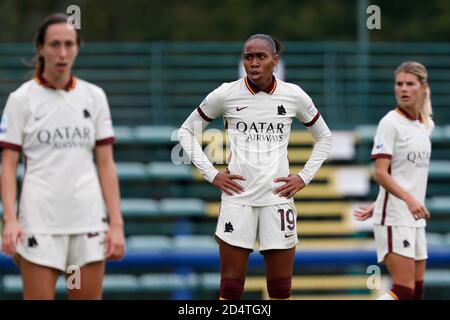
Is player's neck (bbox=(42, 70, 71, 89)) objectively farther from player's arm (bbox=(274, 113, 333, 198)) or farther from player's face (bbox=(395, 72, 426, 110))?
player's face (bbox=(395, 72, 426, 110))

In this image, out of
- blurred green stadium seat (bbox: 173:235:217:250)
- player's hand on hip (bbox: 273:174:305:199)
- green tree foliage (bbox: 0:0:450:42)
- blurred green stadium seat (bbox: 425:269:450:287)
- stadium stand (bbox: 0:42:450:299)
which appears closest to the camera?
player's hand on hip (bbox: 273:174:305:199)

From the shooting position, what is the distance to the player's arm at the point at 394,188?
8922 millimetres

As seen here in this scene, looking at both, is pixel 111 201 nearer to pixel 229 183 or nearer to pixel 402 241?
pixel 229 183

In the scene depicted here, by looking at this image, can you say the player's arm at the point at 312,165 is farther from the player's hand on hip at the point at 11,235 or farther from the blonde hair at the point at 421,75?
the player's hand on hip at the point at 11,235

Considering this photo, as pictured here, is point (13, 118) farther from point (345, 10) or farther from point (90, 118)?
point (345, 10)

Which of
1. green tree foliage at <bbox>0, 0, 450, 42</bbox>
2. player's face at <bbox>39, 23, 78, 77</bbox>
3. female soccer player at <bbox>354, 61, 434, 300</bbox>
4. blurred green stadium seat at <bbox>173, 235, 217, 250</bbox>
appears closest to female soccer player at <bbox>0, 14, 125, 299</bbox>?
player's face at <bbox>39, 23, 78, 77</bbox>

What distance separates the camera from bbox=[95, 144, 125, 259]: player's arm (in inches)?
271

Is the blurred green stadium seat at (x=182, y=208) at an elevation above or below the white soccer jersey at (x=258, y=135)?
below

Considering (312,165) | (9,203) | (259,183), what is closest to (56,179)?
(9,203)

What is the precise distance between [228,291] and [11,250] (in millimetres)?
1747

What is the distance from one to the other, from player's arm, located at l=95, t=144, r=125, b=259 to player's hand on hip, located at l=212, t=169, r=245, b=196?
1.10 meters

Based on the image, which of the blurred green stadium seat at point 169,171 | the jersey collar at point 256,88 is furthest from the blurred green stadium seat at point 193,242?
the jersey collar at point 256,88

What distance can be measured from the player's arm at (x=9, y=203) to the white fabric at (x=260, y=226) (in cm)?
162

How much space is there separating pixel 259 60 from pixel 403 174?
201 centimetres
